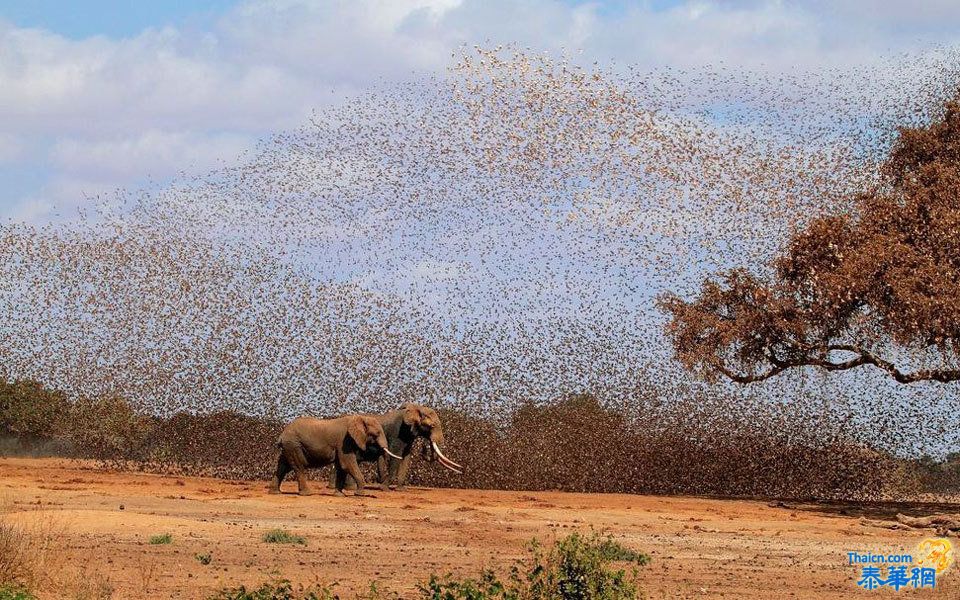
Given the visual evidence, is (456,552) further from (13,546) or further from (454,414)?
(454,414)

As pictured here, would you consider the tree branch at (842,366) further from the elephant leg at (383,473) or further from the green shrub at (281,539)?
the green shrub at (281,539)

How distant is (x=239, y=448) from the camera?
37812 millimetres

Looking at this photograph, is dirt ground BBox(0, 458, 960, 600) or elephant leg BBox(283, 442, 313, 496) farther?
elephant leg BBox(283, 442, 313, 496)

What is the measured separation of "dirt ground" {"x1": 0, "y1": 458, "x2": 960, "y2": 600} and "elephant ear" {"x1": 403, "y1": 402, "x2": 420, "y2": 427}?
1758 millimetres

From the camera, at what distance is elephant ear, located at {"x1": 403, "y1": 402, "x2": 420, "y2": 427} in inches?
1219

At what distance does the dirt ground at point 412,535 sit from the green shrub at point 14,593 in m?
1.00

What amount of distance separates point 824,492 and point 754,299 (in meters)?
7.94

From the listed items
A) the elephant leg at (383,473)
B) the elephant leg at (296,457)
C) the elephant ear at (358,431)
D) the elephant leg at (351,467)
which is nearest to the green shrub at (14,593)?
the elephant leg at (296,457)

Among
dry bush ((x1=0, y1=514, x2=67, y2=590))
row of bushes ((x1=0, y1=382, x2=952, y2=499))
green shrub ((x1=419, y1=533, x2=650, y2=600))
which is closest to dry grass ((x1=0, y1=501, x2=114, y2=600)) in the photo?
dry bush ((x1=0, y1=514, x2=67, y2=590))

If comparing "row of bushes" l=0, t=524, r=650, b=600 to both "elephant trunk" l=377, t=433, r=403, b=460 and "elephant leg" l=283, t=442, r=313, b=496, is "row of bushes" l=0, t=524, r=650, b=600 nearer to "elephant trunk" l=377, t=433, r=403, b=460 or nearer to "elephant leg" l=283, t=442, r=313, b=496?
"elephant leg" l=283, t=442, r=313, b=496

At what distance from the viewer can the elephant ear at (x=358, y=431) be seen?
96.8ft

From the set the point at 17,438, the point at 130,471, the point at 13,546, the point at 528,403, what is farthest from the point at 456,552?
the point at 17,438

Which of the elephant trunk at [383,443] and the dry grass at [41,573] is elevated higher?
the elephant trunk at [383,443]

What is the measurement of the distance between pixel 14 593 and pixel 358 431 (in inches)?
700
